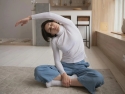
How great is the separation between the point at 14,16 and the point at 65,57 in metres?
5.82

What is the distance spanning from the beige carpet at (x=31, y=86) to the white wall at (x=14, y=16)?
5.10m

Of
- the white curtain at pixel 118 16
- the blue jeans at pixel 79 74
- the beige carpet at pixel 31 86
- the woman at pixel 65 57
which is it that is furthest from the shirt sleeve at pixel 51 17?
the white curtain at pixel 118 16

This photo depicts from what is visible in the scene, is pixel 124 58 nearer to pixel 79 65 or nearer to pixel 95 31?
pixel 79 65

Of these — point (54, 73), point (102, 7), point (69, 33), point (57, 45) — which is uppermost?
point (102, 7)

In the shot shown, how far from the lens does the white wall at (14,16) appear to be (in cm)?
707

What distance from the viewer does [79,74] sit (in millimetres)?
1802

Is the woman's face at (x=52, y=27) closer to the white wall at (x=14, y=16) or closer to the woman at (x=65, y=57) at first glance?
the woman at (x=65, y=57)

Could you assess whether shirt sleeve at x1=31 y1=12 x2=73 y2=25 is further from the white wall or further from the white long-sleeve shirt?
the white wall

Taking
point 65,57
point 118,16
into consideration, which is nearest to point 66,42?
point 65,57

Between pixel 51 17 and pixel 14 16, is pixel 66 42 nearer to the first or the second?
pixel 51 17

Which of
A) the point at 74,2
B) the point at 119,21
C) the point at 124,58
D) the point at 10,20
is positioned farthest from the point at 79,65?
the point at 10,20

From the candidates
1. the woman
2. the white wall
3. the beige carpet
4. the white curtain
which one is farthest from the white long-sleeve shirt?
the white wall

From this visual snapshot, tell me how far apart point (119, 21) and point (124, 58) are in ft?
10.0

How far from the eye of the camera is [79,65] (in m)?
1.81
